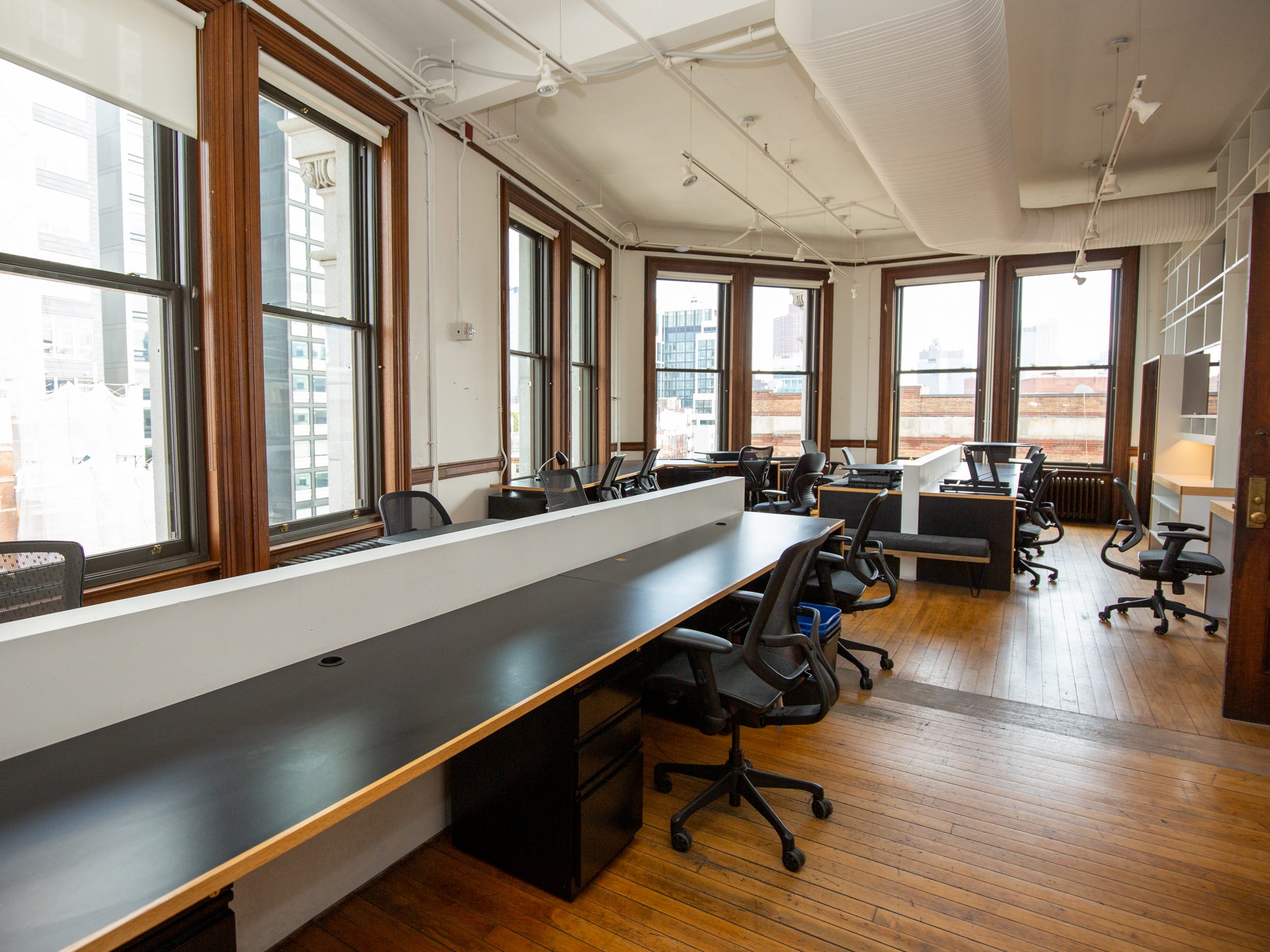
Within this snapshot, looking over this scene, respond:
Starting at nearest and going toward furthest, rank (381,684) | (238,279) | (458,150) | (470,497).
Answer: (381,684) → (238,279) → (458,150) → (470,497)

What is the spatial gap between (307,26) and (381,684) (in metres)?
3.84

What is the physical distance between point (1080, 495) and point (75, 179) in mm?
10082

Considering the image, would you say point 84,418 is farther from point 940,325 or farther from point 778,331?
point 940,325

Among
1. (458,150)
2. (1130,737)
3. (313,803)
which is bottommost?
(1130,737)

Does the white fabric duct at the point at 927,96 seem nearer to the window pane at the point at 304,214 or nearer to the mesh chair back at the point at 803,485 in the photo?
the mesh chair back at the point at 803,485

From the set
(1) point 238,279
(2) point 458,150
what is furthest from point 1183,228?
(1) point 238,279

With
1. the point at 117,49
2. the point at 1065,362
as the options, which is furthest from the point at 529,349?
the point at 1065,362

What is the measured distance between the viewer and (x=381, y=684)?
1553 millimetres

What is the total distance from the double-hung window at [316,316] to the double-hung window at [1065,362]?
8.39 m

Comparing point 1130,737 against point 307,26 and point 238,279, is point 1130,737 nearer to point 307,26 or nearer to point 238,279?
point 238,279

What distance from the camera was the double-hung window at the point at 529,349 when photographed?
6660mm

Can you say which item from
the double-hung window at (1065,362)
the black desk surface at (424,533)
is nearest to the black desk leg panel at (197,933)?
the black desk surface at (424,533)

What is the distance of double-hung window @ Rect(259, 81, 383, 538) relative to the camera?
388 centimetres

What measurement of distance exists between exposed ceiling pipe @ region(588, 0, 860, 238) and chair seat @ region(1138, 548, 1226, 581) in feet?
13.7
